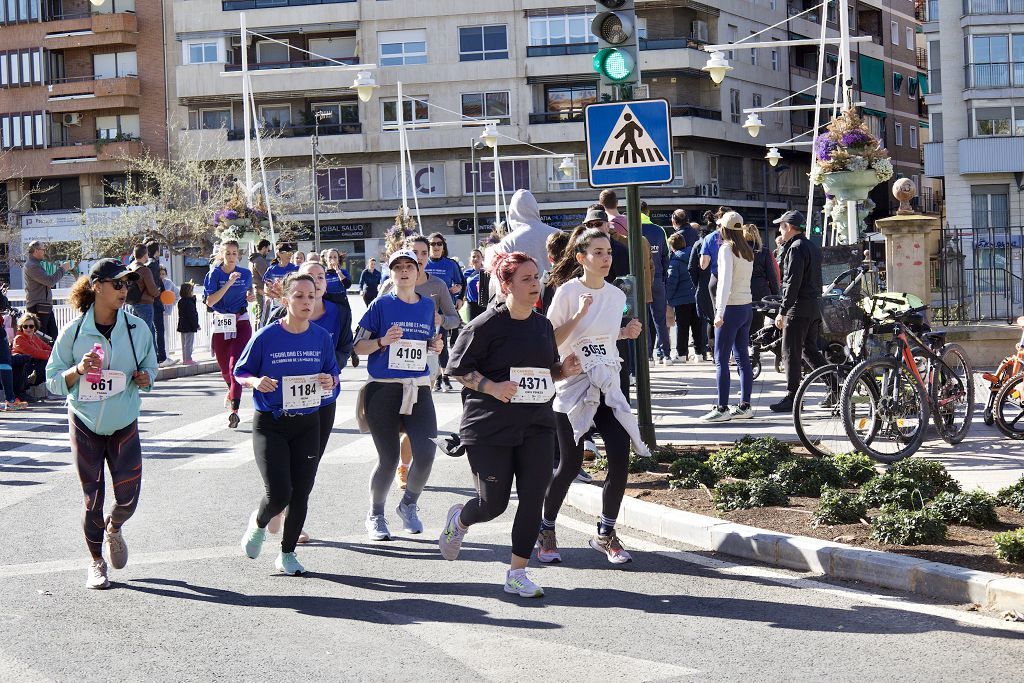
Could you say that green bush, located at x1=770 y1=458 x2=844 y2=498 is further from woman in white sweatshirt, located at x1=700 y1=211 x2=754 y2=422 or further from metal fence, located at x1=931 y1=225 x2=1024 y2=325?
metal fence, located at x1=931 y1=225 x2=1024 y2=325

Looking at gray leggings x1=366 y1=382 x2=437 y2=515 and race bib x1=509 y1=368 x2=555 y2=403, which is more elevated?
race bib x1=509 y1=368 x2=555 y2=403

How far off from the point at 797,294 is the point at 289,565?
24.1ft

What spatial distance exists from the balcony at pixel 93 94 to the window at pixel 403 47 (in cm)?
1277

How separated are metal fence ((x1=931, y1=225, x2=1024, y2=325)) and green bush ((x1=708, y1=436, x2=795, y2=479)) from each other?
743cm

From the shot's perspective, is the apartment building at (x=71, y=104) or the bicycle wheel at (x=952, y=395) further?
the apartment building at (x=71, y=104)

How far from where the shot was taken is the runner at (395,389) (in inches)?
355

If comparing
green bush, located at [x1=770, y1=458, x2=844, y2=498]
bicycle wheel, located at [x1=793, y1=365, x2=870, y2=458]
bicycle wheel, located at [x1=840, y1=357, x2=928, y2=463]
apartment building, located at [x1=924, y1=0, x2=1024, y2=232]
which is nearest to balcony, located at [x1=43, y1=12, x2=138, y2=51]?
apartment building, located at [x1=924, y1=0, x2=1024, y2=232]

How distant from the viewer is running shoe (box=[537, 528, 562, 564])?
816 cm

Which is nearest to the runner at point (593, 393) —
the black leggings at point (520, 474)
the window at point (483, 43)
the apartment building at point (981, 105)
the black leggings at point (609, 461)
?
the black leggings at point (609, 461)

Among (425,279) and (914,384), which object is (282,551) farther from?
(914,384)

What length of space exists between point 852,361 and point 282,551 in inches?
216

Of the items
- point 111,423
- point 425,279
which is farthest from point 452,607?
point 425,279

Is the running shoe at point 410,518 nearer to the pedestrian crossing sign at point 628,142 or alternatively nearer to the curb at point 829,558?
the curb at point 829,558

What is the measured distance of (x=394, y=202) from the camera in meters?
66.9
